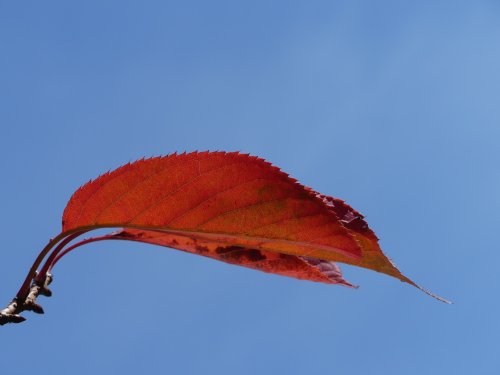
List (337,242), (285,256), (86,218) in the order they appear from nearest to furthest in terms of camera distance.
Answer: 1. (337,242)
2. (86,218)
3. (285,256)

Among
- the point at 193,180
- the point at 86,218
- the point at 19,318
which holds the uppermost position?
the point at 193,180

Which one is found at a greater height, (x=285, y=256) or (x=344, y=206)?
(x=344, y=206)

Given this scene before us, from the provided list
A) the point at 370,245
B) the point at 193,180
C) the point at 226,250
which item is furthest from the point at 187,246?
the point at 370,245

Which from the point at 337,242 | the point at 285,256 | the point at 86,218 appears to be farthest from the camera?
the point at 285,256

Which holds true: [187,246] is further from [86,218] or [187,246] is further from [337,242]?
[337,242]
